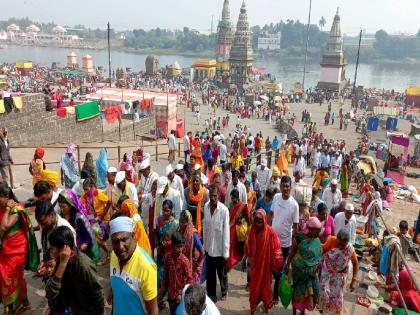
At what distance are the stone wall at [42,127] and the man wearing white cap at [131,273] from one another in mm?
9839

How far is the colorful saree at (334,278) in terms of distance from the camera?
3.72 m

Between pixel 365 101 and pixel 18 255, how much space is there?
121 feet

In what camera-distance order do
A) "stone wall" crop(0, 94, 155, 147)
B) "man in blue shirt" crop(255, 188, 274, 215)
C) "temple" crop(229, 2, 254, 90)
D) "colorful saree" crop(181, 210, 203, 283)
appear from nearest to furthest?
"colorful saree" crop(181, 210, 203, 283) < "man in blue shirt" crop(255, 188, 274, 215) < "stone wall" crop(0, 94, 155, 147) < "temple" crop(229, 2, 254, 90)

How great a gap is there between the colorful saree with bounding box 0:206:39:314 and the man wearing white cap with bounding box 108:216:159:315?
4.74 feet

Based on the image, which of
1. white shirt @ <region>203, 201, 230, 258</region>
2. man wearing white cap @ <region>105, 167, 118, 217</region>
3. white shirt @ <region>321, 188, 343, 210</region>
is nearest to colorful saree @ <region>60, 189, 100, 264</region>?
man wearing white cap @ <region>105, 167, 118, 217</region>

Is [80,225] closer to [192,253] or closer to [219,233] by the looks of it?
[192,253]

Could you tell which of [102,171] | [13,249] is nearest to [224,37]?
[102,171]

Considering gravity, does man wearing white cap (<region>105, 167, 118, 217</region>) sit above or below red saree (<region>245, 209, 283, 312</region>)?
above

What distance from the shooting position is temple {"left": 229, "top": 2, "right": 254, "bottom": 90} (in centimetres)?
4778

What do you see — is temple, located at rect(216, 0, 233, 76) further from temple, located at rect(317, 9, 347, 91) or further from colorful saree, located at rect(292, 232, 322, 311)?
colorful saree, located at rect(292, 232, 322, 311)

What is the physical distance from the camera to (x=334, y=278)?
3768mm

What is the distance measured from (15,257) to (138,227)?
108cm

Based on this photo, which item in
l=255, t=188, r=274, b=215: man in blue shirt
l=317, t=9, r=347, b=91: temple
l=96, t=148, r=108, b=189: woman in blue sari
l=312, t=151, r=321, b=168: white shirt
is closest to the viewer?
l=255, t=188, r=274, b=215: man in blue shirt

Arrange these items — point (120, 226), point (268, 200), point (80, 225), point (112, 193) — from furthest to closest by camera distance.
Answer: point (268, 200) → point (112, 193) → point (80, 225) → point (120, 226)
